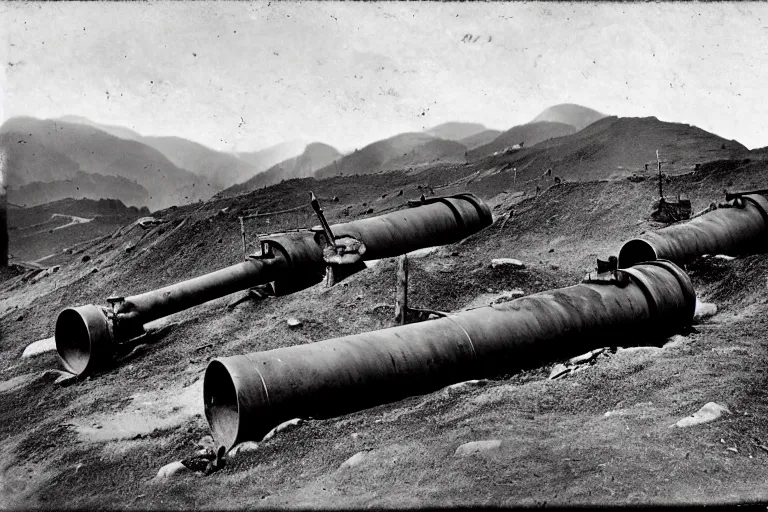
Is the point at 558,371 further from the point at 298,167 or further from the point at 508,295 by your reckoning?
the point at 298,167

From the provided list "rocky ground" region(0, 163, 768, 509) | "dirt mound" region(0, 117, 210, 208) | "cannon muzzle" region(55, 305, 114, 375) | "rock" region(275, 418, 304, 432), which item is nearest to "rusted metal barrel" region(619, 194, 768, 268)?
"rocky ground" region(0, 163, 768, 509)

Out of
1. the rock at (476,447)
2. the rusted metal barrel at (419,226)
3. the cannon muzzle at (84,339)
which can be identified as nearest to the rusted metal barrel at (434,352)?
the rock at (476,447)

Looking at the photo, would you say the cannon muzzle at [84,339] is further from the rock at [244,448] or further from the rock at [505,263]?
the rock at [505,263]

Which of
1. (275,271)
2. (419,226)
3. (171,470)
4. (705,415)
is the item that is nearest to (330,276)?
(275,271)

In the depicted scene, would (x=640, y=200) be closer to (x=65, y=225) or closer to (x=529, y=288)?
(x=529, y=288)

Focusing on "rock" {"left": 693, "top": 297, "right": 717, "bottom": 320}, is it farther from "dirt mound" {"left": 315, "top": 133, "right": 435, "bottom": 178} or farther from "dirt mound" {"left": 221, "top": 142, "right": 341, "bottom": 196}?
"dirt mound" {"left": 315, "top": 133, "right": 435, "bottom": 178}
